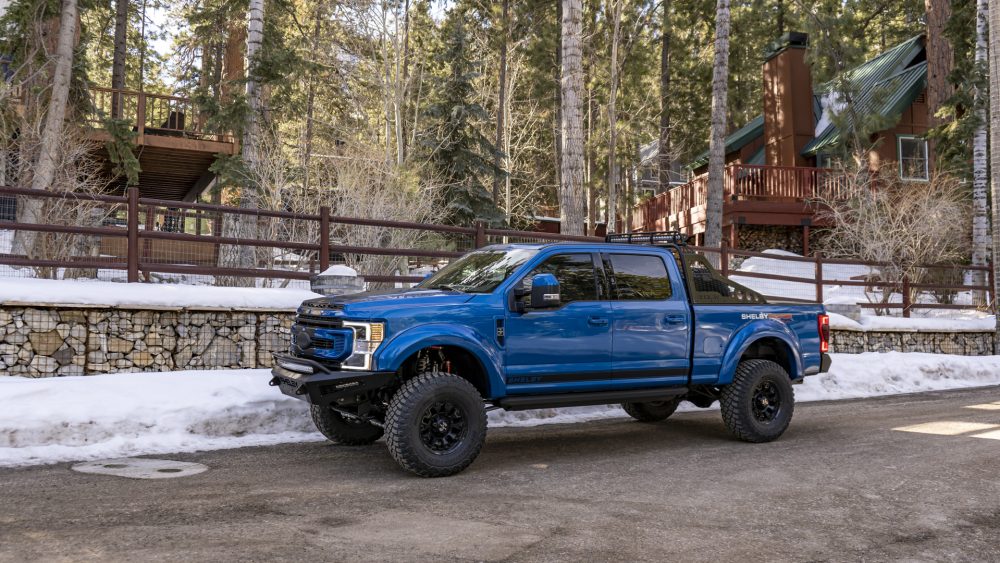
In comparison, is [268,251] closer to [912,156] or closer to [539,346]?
[539,346]

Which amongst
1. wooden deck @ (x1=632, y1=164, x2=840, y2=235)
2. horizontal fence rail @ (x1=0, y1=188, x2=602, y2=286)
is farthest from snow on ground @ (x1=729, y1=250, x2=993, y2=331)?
horizontal fence rail @ (x1=0, y1=188, x2=602, y2=286)

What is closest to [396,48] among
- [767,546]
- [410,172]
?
[410,172]

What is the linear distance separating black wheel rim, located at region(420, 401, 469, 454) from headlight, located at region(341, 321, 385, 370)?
0.63 meters

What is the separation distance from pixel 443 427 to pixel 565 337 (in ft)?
4.57

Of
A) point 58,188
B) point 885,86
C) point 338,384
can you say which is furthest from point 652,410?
point 885,86

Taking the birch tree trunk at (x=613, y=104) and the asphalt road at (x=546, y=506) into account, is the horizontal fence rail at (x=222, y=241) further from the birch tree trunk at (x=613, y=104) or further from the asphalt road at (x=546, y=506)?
the birch tree trunk at (x=613, y=104)

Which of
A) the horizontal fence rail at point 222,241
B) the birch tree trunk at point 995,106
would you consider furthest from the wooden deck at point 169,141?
the birch tree trunk at point 995,106

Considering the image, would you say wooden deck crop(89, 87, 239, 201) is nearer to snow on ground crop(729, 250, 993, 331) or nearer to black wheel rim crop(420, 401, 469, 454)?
snow on ground crop(729, 250, 993, 331)

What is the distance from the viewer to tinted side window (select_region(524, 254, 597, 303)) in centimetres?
721

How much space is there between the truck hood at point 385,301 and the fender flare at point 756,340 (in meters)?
2.92

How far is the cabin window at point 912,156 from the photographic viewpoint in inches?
A: 1073

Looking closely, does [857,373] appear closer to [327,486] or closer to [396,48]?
[327,486]

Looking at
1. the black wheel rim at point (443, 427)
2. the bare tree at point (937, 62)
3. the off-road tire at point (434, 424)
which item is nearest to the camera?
the off-road tire at point (434, 424)

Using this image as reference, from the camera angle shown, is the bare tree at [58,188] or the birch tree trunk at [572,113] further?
the birch tree trunk at [572,113]
